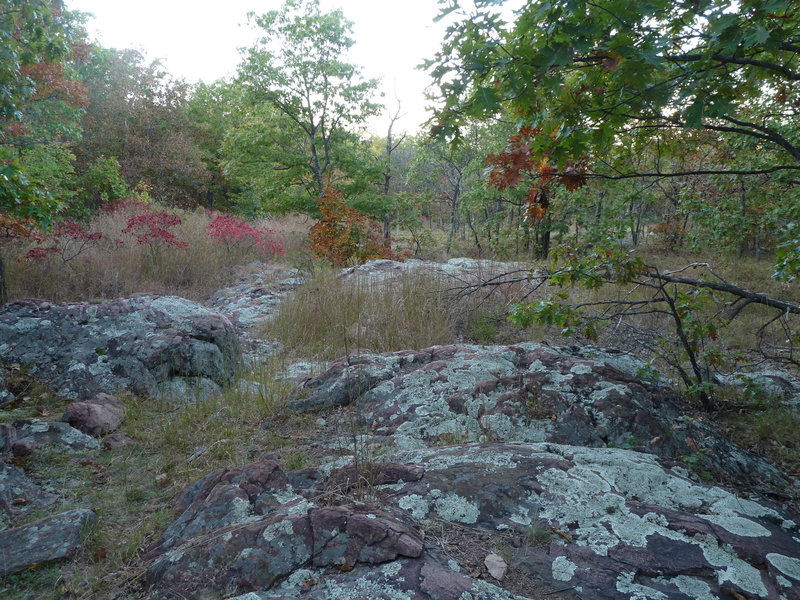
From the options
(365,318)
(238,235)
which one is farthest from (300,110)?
(365,318)

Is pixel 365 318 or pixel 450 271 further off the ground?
pixel 450 271

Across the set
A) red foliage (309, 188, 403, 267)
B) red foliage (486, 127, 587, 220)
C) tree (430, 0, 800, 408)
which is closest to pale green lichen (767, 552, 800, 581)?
tree (430, 0, 800, 408)

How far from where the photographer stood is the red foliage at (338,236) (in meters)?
10.4

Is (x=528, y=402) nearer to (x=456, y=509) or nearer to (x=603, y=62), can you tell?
(x=456, y=509)

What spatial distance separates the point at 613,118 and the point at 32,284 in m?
7.87

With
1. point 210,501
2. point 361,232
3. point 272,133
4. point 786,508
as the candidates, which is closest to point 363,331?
point 210,501

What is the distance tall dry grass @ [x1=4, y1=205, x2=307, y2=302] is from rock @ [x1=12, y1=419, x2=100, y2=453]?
14.1 feet

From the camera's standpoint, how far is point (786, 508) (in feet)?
6.59

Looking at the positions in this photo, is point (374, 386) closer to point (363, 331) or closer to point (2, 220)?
point (363, 331)

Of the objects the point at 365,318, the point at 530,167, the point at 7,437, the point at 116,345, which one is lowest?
the point at 7,437

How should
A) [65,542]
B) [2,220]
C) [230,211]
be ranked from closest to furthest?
[65,542], [2,220], [230,211]

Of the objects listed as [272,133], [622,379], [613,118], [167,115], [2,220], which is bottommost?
[622,379]

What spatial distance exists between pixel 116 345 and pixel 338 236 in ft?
21.6

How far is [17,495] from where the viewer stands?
93.1 inches
